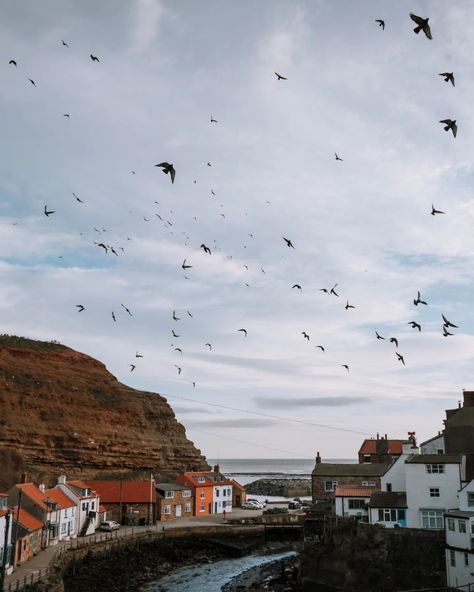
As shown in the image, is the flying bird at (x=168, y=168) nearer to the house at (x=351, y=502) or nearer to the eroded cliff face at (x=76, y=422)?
the house at (x=351, y=502)

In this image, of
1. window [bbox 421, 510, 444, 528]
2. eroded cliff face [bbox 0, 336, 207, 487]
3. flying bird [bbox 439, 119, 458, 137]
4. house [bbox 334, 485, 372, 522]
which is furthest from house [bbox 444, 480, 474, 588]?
eroded cliff face [bbox 0, 336, 207, 487]

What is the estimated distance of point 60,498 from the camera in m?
56.7

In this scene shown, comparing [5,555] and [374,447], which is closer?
[5,555]

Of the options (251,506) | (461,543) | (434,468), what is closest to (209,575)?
(434,468)

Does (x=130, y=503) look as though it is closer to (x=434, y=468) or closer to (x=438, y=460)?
(x=434, y=468)

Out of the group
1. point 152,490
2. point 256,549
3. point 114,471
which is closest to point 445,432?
point 256,549

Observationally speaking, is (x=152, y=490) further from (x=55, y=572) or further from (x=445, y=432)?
(x=445, y=432)

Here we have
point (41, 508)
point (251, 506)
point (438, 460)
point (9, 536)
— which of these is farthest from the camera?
point (251, 506)

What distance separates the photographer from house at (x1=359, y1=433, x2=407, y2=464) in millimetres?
83250

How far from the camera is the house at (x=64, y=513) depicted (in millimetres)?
54000

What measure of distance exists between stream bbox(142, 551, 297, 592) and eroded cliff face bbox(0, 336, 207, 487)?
105 feet

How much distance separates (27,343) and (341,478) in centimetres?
6566

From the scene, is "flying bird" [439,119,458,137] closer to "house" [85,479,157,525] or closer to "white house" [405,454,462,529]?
"white house" [405,454,462,529]

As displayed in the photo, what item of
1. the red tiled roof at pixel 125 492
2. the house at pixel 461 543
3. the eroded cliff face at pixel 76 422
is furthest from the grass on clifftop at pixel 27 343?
the house at pixel 461 543
